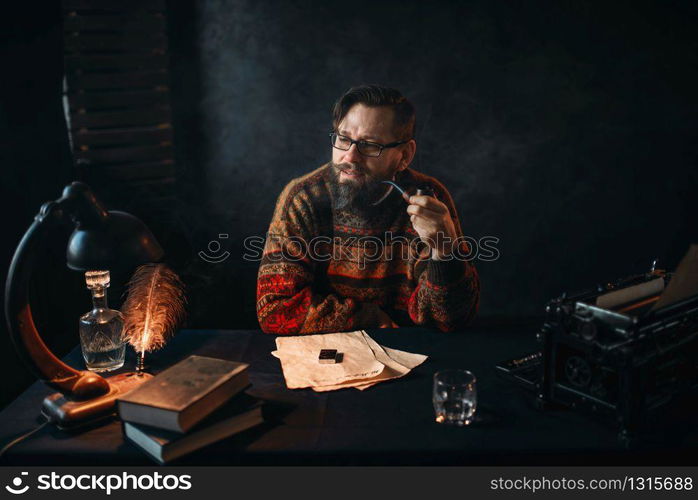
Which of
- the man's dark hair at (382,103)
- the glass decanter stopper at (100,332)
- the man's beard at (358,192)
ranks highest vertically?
the man's dark hair at (382,103)

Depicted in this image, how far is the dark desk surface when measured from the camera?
1446mm

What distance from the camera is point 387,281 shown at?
9.20ft

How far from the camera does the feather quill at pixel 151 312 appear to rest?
1977 millimetres

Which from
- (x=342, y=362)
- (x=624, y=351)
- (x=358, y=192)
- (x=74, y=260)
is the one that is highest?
(x=358, y=192)

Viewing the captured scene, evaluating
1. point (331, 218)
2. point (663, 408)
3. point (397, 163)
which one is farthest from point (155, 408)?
point (397, 163)

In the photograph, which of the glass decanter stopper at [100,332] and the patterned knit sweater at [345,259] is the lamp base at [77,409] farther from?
the patterned knit sweater at [345,259]

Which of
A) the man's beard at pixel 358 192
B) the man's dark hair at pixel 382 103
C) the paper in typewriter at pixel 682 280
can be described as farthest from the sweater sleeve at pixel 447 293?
the paper in typewriter at pixel 682 280

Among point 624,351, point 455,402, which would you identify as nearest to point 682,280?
point 624,351

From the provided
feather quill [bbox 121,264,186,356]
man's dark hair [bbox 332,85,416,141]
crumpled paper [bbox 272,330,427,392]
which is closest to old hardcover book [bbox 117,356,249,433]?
crumpled paper [bbox 272,330,427,392]

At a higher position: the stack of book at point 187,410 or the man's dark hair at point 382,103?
the man's dark hair at point 382,103

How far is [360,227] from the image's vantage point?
2.77 meters

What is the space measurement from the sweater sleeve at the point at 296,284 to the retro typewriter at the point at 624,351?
1041mm

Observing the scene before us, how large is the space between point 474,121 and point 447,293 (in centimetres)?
103

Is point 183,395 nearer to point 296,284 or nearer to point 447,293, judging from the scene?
point 296,284
